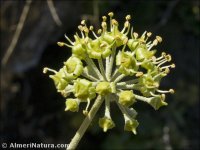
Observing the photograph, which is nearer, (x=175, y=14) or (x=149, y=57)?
(x=149, y=57)

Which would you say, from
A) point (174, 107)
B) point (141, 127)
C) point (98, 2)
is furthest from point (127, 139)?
point (98, 2)

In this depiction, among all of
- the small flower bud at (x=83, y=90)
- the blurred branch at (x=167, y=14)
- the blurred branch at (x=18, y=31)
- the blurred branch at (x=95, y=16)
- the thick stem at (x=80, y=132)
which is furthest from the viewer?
the blurred branch at (x=167, y=14)

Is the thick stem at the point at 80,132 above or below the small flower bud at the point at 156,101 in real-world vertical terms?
below

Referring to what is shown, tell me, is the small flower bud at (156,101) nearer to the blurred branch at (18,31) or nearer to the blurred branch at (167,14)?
the blurred branch at (18,31)

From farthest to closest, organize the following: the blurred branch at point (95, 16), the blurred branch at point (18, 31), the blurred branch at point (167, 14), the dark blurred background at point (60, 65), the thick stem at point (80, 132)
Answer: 1. the blurred branch at point (167, 14)
2. the blurred branch at point (95, 16)
3. the dark blurred background at point (60, 65)
4. the blurred branch at point (18, 31)
5. the thick stem at point (80, 132)

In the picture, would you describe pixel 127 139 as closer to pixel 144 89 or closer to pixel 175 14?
pixel 175 14

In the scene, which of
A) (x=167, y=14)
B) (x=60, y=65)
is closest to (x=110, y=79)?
(x=60, y=65)

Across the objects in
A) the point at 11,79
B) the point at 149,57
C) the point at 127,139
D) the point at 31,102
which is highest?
the point at 149,57

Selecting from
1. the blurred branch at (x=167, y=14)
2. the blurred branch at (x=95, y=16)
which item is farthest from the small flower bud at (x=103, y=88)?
the blurred branch at (x=167, y=14)

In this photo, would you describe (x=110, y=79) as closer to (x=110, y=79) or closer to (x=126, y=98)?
(x=110, y=79)
